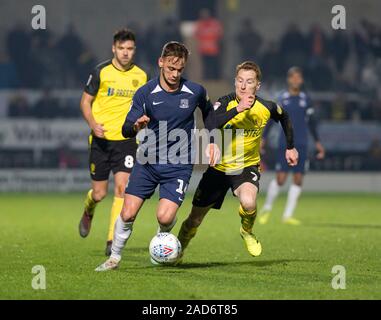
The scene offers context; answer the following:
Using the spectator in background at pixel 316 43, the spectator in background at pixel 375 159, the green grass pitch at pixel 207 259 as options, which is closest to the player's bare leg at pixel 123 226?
the green grass pitch at pixel 207 259

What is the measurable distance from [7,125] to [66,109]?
5.20 feet

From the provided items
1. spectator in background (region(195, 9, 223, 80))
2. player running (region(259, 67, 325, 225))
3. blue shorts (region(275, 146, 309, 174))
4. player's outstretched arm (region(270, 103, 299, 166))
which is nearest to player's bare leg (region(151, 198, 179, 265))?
player's outstretched arm (region(270, 103, 299, 166))

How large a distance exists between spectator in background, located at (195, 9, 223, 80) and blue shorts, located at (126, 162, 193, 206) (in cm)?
1654

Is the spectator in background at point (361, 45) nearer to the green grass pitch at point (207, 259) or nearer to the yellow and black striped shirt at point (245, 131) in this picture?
the green grass pitch at point (207, 259)

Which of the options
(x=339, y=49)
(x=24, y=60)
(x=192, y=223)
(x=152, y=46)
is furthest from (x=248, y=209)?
(x=339, y=49)

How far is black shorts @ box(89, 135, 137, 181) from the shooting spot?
12141mm

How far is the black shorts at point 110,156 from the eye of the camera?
12.1m

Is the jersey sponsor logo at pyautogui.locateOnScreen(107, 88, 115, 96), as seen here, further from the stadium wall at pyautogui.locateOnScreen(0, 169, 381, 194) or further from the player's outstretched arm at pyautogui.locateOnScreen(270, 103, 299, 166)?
the stadium wall at pyautogui.locateOnScreen(0, 169, 381, 194)

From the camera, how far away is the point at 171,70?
9836mm

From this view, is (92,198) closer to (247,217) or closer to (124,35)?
(124,35)

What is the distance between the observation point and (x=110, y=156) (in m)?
12.3

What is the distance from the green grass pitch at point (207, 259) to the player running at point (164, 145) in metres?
0.53

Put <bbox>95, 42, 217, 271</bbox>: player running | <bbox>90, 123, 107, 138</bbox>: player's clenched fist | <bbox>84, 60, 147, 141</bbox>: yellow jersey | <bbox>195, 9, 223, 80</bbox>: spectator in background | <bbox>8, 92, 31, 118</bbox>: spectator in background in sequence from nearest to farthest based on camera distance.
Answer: <bbox>95, 42, 217, 271</bbox>: player running, <bbox>90, 123, 107, 138</bbox>: player's clenched fist, <bbox>84, 60, 147, 141</bbox>: yellow jersey, <bbox>8, 92, 31, 118</bbox>: spectator in background, <bbox>195, 9, 223, 80</bbox>: spectator in background
